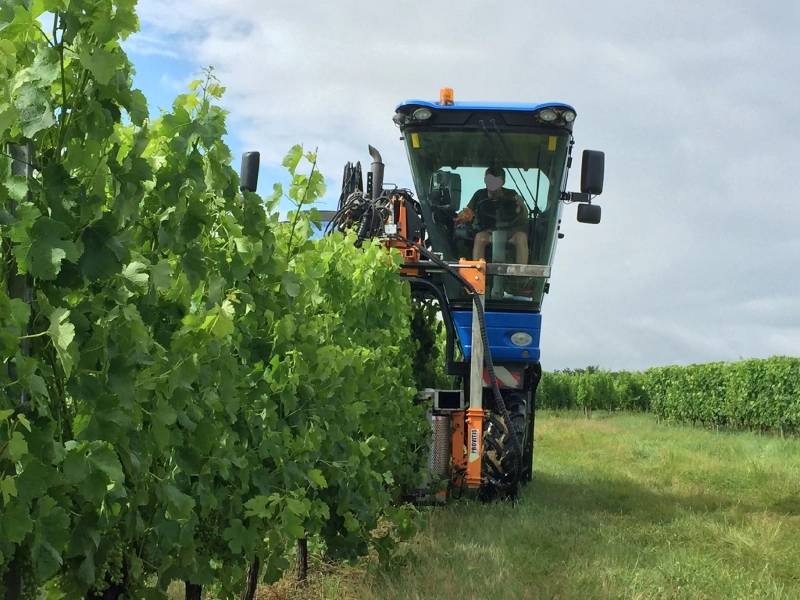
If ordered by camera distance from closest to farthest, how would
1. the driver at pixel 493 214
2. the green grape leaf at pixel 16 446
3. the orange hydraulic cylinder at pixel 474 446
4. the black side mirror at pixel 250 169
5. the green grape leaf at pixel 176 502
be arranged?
the green grape leaf at pixel 16 446
the green grape leaf at pixel 176 502
the black side mirror at pixel 250 169
the orange hydraulic cylinder at pixel 474 446
the driver at pixel 493 214

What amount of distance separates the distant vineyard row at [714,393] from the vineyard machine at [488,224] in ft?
53.1

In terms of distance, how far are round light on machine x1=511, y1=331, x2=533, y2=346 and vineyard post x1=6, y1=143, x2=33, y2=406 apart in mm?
5920

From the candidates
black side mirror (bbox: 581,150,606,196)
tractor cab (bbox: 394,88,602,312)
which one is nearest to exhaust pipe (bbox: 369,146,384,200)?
tractor cab (bbox: 394,88,602,312)

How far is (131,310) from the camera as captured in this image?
2.04 m

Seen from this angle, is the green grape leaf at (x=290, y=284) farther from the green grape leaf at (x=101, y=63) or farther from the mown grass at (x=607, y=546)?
the mown grass at (x=607, y=546)

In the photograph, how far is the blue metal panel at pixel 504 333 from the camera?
7633 millimetres

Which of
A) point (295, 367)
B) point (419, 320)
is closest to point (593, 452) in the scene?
point (419, 320)

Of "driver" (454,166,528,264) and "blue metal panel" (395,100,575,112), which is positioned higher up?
"blue metal panel" (395,100,575,112)

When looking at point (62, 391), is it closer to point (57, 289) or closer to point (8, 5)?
point (57, 289)

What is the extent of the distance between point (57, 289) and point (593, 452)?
1364 centimetres

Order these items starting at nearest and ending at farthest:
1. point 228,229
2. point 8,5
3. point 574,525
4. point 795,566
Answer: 1. point 8,5
2. point 228,229
3. point 795,566
4. point 574,525

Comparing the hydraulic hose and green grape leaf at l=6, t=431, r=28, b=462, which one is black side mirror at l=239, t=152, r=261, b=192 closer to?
the hydraulic hose

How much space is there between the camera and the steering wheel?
26.0 feet

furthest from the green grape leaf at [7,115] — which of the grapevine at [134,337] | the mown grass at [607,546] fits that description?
the mown grass at [607,546]
